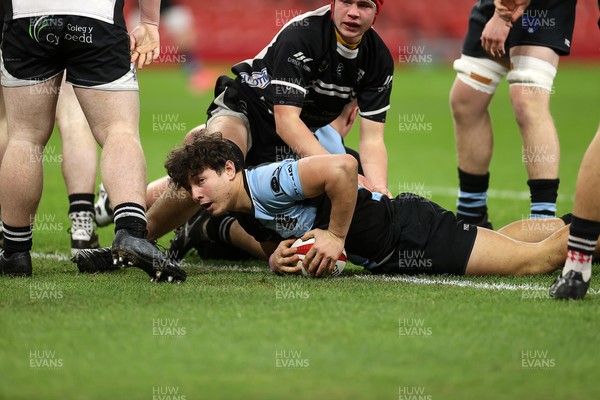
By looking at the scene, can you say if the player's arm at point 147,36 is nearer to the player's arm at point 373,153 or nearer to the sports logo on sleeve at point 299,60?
the sports logo on sleeve at point 299,60

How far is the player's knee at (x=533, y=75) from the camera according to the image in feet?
20.7

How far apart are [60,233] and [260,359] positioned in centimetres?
389

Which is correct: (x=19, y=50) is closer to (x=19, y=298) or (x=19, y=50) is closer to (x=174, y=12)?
(x=19, y=298)

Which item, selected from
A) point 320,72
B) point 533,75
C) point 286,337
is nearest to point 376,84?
point 320,72

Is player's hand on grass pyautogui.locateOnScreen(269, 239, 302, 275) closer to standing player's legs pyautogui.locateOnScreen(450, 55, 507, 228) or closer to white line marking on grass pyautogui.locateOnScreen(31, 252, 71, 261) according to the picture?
white line marking on grass pyautogui.locateOnScreen(31, 252, 71, 261)

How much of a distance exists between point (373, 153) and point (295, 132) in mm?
577

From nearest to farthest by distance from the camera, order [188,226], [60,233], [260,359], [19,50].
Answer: [260,359], [19,50], [188,226], [60,233]

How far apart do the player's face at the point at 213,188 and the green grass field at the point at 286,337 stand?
1.25 feet

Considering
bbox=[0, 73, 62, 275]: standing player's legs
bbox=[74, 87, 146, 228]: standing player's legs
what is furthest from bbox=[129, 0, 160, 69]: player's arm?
bbox=[0, 73, 62, 275]: standing player's legs

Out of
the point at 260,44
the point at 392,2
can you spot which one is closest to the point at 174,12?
the point at 260,44

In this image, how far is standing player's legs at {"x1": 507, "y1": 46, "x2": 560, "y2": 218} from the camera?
6.22 m

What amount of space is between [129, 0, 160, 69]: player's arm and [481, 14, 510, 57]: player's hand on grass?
7.04 ft

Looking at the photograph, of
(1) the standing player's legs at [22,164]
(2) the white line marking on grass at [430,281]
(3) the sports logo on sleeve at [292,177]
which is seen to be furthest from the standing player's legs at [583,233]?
(1) the standing player's legs at [22,164]

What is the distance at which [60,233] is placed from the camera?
23.1 ft
